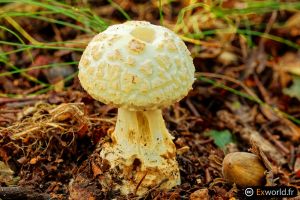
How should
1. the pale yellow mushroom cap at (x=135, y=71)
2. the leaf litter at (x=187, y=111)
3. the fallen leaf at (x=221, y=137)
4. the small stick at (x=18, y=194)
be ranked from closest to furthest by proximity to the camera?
1. the pale yellow mushroom cap at (x=135, y=71)
2. the small stick at (x=18, y=194)
3. the leaf litter at (x=187, y=111)
4. the fallen leaf at (x=221, y=137)

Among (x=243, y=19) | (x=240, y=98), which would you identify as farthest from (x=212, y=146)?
(x=243, y=19)

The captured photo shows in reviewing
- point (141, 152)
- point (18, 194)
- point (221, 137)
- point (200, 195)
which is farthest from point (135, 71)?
point (221, 137)

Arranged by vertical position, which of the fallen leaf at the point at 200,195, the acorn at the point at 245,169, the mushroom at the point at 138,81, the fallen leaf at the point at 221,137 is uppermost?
the mushroom at the point at 138,81

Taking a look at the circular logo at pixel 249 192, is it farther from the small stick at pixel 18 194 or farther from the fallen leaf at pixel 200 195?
the small stick at pixel 18 194

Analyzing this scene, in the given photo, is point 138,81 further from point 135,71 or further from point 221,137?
point 221,137

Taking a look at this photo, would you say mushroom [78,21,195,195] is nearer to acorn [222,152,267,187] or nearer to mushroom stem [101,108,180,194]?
mushroom stem [101,108,180,194]

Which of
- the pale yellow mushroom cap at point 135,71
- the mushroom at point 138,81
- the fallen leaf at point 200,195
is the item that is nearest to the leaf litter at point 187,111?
the fallen leaf at point 200,195

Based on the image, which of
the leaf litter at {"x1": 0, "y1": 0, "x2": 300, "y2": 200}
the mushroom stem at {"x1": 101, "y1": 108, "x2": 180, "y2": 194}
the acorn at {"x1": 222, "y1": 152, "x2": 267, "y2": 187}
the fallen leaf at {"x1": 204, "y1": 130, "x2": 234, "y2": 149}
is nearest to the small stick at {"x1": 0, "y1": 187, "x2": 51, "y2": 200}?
the leaf litter at {"x1": 0, "y1": 0, "x2": 300, "y2": 200}
